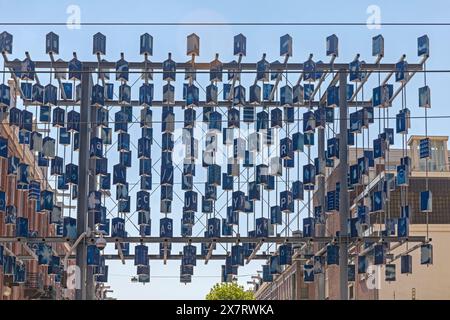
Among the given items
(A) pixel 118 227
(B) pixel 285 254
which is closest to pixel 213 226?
(B) pixel 285 254

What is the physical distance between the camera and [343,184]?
2812 centimetres

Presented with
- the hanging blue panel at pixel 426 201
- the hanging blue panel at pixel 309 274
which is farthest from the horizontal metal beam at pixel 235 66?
the hanging blue panel at pixel 309 274

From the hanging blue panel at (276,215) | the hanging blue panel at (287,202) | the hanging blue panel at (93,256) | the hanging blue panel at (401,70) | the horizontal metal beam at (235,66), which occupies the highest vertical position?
the horizontal metal beam at (235,66)

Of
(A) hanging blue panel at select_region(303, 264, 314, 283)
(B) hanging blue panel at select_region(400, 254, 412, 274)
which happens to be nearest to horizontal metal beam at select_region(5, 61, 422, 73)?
(B) hanging blue panel at select_region(400, 254, 412, 274)

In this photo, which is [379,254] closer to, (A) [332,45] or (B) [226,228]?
(B) [226,228]

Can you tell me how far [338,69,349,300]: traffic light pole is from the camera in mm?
27453

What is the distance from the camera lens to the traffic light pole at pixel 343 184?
27.5 m

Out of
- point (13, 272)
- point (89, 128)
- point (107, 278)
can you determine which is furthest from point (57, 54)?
point (107, 278)

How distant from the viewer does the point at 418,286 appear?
2082 inches

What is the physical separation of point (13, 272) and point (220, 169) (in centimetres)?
715

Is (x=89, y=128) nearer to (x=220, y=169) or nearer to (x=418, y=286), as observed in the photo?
(x=220, y=169)

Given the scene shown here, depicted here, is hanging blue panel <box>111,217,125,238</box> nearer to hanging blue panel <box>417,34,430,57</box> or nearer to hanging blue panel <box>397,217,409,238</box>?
hanging blue panel <box>397,217,409,238</box>

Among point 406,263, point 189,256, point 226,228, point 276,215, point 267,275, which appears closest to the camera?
point 406,263

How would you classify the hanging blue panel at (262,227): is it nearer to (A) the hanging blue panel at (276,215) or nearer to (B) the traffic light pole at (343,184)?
(A) the hanging blue panel at (276,215)
